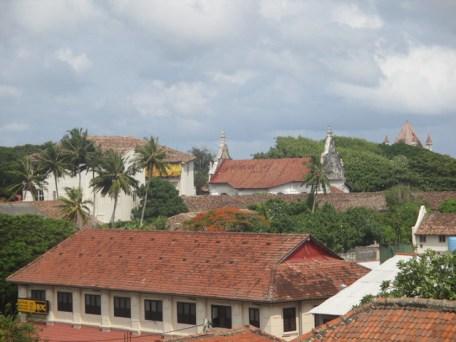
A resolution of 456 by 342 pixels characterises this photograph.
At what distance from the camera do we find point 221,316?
39594 mm

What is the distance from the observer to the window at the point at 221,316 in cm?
3931

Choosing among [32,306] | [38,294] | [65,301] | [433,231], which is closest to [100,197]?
[433,231]

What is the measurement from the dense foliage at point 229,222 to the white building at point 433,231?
36.2 ft

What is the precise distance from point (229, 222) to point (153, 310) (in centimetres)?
2279

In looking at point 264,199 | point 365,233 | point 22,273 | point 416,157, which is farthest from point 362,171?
point 22,273

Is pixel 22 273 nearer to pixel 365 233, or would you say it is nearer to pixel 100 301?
pixel 100 301

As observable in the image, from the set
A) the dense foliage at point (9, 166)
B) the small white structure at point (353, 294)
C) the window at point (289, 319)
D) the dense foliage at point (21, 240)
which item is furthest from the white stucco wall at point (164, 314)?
the dense foliage at point (9, 166)

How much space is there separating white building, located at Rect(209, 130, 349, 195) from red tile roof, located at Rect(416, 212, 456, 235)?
30641mm

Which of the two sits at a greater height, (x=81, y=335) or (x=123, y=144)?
(x=123, y=144)

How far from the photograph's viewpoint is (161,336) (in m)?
40.8

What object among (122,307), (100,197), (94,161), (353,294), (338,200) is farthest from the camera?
(100,197)

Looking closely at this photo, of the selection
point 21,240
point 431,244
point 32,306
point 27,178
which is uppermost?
point 27,178

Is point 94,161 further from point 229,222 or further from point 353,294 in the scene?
point 353,294

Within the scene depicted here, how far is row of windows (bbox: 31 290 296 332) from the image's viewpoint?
3853cm
